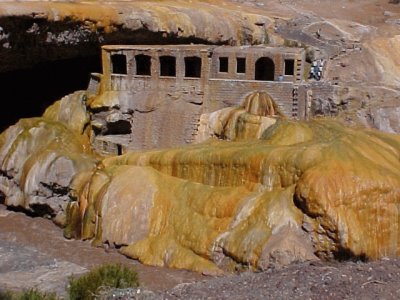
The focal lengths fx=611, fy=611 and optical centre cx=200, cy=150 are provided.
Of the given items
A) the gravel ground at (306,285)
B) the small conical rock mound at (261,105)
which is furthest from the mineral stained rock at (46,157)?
the gravel ground at (306,285)

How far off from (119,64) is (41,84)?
25.2ft

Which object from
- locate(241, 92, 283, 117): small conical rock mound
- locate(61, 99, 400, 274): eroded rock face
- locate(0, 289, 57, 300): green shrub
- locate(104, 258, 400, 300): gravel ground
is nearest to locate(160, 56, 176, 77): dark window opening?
locate(241, 92, 283, 117): small conical rock mound

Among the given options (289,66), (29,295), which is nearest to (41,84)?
(289,66)

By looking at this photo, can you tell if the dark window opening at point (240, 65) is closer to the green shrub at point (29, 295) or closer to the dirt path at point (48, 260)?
the dirt path at point (48, 260)

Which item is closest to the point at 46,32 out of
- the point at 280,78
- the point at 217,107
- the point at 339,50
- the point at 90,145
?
the point at 90,145

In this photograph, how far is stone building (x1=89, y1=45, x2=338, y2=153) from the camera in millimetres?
34031

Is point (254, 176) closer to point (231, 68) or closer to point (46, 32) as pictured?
point (231, 68)

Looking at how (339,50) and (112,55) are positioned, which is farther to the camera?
(339,50)

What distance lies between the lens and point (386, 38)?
42062mm

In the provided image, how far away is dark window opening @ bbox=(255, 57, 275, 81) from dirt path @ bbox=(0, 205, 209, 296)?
15.8m

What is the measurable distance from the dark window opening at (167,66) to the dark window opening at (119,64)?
2.31 m

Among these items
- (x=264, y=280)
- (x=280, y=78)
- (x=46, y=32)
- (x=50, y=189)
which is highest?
(x=46, y=32)

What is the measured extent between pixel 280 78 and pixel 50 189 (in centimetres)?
1390

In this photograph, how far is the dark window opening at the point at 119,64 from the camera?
37.2 metres
